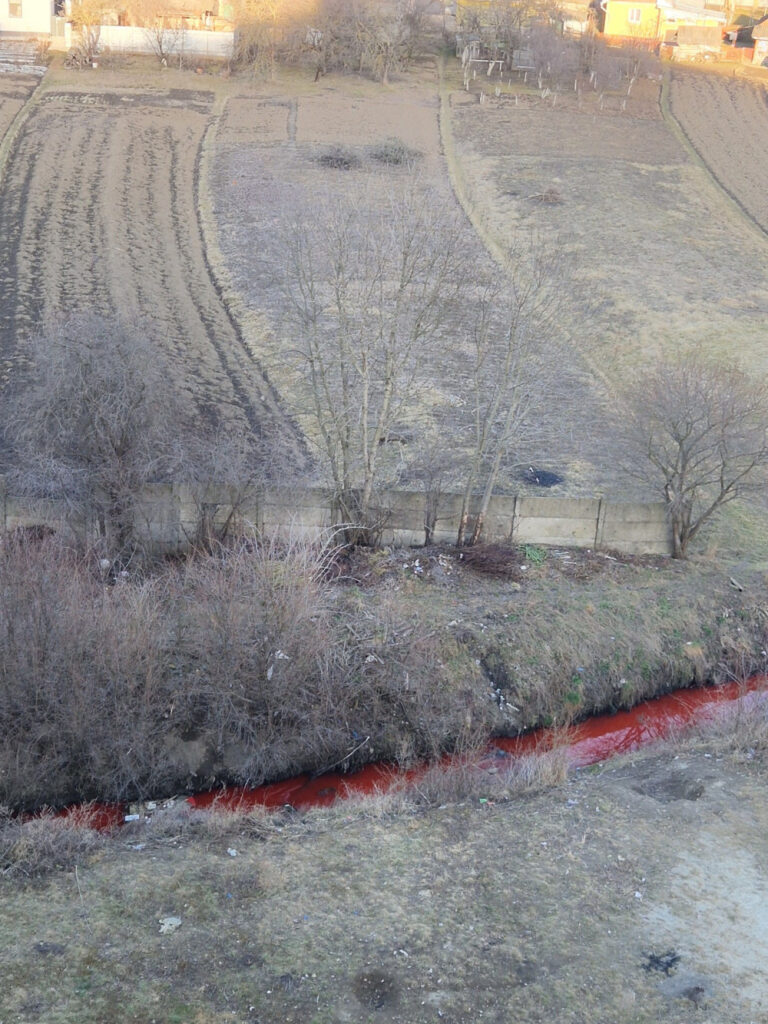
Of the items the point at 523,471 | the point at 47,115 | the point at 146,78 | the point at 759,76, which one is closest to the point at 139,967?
the point at 523,471

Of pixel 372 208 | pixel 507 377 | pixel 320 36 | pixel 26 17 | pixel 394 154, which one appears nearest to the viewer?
pixel 507 377

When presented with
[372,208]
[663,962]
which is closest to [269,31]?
[372,208]

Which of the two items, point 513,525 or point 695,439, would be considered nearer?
point 695,439

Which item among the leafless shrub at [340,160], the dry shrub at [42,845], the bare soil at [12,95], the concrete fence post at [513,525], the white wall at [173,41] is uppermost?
the white wall at [173,41]

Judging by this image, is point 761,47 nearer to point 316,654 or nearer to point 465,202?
point 465,202

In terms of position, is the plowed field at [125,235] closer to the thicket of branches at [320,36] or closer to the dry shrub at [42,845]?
the thicket of branches at [320,36]

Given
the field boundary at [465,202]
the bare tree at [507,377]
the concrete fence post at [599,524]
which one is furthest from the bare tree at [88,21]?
the concrete fence post at [599,524]

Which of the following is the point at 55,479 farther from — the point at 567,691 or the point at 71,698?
the point at 567,691
